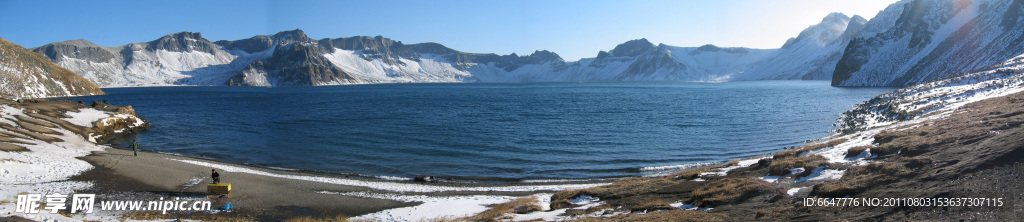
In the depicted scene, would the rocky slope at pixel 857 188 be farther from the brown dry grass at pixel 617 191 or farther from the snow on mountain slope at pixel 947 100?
the snow on mountain slope at pixel 947 100

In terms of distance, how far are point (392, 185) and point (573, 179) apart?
11.6m

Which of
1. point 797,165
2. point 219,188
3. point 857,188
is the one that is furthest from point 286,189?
point 857,188

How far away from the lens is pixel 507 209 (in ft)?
68.9

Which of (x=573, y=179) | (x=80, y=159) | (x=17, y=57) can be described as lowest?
(x=573, y=179)

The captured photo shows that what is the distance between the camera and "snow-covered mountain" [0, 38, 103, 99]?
4624 inches

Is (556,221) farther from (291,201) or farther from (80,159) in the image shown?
(80,159)

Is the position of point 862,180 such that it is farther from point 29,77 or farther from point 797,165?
point 29,77

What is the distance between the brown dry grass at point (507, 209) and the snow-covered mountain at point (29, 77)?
138643 mm

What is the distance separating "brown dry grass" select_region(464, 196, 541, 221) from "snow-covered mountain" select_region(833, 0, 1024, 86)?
13527 centimetres

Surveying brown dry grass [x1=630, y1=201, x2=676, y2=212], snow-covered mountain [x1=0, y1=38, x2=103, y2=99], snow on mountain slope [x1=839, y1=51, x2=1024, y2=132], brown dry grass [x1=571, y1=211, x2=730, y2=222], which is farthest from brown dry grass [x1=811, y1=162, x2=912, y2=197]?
snow-covered mountain [x1=0, y1=38, x2=103, y2=99]

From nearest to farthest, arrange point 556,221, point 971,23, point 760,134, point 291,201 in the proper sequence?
1. point 556,221
2. point 291,201
3. point 760,134
4. point 971,23

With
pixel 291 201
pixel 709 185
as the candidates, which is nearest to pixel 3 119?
pixel 291 201

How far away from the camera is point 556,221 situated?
17469 mm

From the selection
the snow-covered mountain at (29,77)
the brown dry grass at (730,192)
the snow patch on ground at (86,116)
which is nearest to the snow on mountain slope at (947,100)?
the brown dry grass at (730,192)
